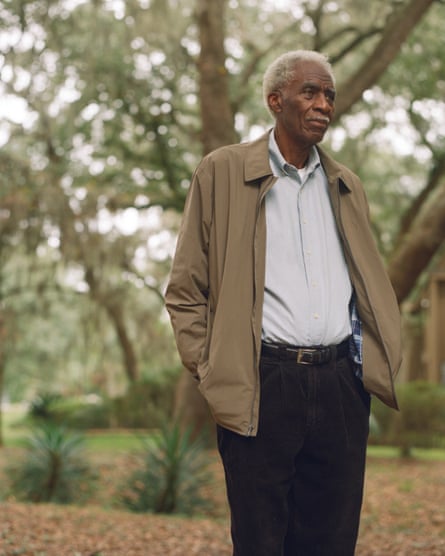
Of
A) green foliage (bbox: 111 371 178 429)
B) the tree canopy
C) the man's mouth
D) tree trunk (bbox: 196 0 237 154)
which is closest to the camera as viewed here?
→ the man's mouth

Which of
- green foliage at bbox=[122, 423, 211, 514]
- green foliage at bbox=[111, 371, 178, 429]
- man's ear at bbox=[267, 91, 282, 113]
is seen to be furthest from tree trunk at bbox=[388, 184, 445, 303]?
green foliage at bbox=[111, 371, 178, 429]

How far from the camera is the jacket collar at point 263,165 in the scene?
107 inches

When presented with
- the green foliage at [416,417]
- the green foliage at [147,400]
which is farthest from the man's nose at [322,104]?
the green foliage at [147,400]

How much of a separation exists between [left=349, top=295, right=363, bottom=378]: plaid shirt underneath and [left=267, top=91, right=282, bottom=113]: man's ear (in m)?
0.69

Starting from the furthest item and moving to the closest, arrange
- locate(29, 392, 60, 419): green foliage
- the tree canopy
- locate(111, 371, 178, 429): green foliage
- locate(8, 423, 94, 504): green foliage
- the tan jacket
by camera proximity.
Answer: locate(29, 392, 60, 419): green foliage → locate(111, 371, 178, 429): green foliage → the tree canopy → locate(8, 423, 94, 504): green foliage → the tan jacket

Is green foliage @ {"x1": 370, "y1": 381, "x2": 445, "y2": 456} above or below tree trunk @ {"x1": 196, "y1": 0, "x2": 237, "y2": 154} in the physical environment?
below

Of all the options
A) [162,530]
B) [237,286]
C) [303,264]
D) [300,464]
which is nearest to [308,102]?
[303,264]

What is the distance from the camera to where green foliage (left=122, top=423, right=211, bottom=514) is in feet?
25.6

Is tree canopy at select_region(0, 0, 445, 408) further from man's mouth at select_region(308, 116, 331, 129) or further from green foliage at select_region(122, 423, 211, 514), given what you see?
man's mouth at select_region(308, 116, 331, 129)

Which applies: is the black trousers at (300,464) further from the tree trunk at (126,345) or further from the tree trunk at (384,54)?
the tree trunk at (126,345)

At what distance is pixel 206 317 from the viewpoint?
269 centimetres

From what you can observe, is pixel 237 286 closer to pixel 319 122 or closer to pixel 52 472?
pixel 319 122

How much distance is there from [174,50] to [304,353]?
1046 centimetres

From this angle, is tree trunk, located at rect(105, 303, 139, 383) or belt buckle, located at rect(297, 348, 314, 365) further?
tree trunk, located at rect(105, 303, 139, 383)
